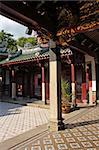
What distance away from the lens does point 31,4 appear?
194 inches

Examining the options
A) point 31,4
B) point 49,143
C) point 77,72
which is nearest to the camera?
point 31,4

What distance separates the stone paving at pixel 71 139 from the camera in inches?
211

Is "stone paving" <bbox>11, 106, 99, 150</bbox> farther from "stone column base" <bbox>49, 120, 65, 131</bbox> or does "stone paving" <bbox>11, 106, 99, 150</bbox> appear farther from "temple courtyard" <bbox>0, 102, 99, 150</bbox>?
"stone column base" <bbox>49, 120, 65, 131</bbox>

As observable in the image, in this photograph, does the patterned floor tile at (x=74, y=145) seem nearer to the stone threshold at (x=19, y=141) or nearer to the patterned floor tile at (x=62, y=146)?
the patterned floor tile at (x=62, y=146)

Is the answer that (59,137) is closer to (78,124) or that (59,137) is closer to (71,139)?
(71,139)

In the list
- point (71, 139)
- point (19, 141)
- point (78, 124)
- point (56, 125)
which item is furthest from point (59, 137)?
point (78, 124)

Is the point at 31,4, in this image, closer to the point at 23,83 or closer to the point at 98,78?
the point at 98,78

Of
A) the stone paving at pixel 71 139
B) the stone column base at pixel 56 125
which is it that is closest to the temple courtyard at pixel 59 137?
the stone paving at pixel 71 139

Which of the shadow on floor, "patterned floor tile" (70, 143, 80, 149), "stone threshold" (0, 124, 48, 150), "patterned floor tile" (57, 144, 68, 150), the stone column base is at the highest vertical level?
the stone column base

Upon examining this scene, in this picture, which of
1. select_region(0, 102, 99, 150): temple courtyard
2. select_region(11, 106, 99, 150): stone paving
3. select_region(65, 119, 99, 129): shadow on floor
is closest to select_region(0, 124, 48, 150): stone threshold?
select_region(0, 102, 99, 150): temple courtyard

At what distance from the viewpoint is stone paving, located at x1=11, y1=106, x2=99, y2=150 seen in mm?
5348

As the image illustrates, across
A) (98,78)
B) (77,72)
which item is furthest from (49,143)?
(77,72)

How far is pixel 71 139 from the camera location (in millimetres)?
5906

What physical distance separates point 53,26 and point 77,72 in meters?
8.76
